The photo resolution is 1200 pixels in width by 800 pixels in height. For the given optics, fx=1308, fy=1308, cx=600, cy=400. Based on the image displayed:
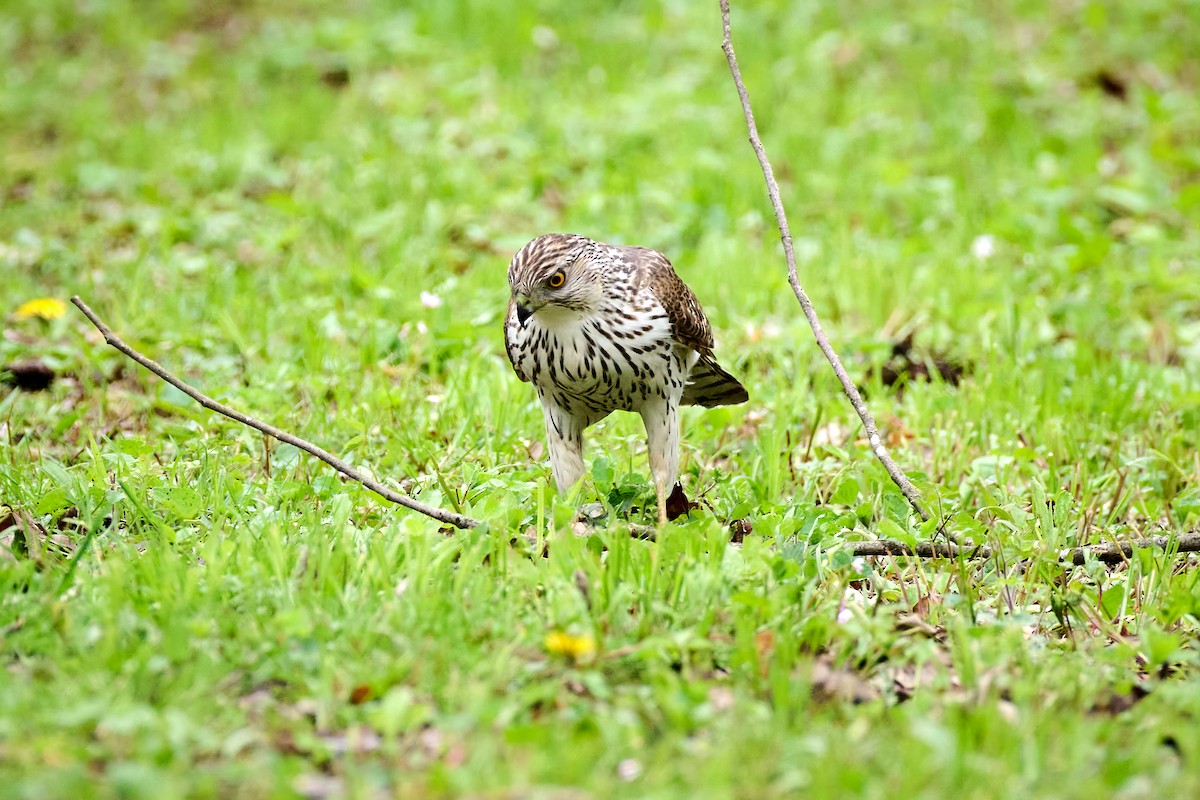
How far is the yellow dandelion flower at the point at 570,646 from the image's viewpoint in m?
3.29

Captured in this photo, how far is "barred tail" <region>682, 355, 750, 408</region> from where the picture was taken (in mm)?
4838

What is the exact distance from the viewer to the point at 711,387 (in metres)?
5.00

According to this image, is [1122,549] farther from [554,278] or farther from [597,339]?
[554,278]

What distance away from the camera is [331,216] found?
784cm

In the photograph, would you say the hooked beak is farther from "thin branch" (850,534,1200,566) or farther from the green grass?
"thin branch" (850,534,1200,566)

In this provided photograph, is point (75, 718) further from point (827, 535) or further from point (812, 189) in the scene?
point (812, 189)

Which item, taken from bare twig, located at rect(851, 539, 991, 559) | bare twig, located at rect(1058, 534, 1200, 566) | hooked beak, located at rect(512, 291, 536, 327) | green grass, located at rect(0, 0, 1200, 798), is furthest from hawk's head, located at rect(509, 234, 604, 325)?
Result: bare twig, located at rect(1058, 534, 1200, 566)

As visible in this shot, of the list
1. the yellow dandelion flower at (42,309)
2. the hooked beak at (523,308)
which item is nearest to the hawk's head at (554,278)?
the hooked beak at (523,308)

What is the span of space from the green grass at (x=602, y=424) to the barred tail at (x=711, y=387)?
288 mm

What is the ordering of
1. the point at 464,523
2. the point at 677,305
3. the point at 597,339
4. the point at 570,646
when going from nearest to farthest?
the point at 570,646, the point at 464,523, the point at 597,339, the point at 677,305

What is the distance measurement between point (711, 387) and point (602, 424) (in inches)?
32.1

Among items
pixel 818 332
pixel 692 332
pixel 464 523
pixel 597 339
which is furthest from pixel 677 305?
pixel 464 523

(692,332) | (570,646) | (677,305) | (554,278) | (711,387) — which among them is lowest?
(570,646)

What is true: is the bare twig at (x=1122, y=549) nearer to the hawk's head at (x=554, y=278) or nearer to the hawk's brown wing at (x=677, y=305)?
the hawk's brown wing at (x=677, y=305)
